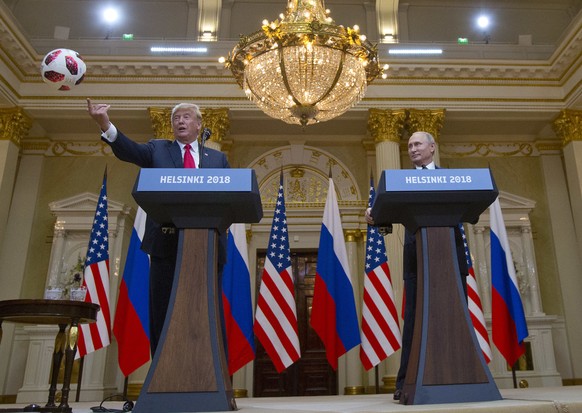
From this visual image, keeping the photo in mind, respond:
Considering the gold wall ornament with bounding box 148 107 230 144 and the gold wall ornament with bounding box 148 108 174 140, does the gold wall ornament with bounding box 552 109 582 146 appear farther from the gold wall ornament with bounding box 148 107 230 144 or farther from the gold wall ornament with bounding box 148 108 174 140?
the gold wall ornament with bounding box 148 108 174 140

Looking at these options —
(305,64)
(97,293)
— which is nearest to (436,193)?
(305,64)

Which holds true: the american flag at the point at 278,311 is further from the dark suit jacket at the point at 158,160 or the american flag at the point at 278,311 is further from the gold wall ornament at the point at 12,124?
the gold wall ornament at the point at 12,124

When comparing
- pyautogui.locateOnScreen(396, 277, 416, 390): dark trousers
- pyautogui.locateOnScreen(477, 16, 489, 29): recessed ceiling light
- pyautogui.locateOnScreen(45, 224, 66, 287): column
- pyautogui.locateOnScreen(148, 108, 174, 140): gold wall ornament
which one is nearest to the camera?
pyautogui.locateOnScreen(396, 277, 416, 390): dark trousers

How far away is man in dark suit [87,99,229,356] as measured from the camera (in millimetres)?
2414

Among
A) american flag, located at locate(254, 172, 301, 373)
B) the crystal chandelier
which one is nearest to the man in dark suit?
the crystal chandelier

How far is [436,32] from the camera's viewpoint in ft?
33.0

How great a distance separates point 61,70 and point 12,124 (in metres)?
5.47

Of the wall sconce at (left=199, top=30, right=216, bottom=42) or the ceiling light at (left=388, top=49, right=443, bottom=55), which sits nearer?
the ceiling light at (left=388, top=49, right=443, bottom=55)

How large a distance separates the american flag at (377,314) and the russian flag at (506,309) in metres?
1.16

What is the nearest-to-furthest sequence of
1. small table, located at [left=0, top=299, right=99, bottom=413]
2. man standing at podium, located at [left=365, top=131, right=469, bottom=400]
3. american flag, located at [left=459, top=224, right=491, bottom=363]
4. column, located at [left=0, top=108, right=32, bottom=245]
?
1. man standing at podium, located at [left=365, top=131, right=469, bottom=400]
2. small table, located at [left=0, top=299, right=99, bottom=413]
3. american flag, located at [left=459, top=224, right=491, bottom=363]
4. column, located at [left=0, top=108, right=32, bottom=245]

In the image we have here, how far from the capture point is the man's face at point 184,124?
2551 millimetres

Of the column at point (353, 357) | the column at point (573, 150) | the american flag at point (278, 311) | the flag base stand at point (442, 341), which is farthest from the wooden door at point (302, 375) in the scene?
the flag base stand at point (442, 341)

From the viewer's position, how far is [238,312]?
5875mm

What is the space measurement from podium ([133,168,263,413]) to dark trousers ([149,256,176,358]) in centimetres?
33
